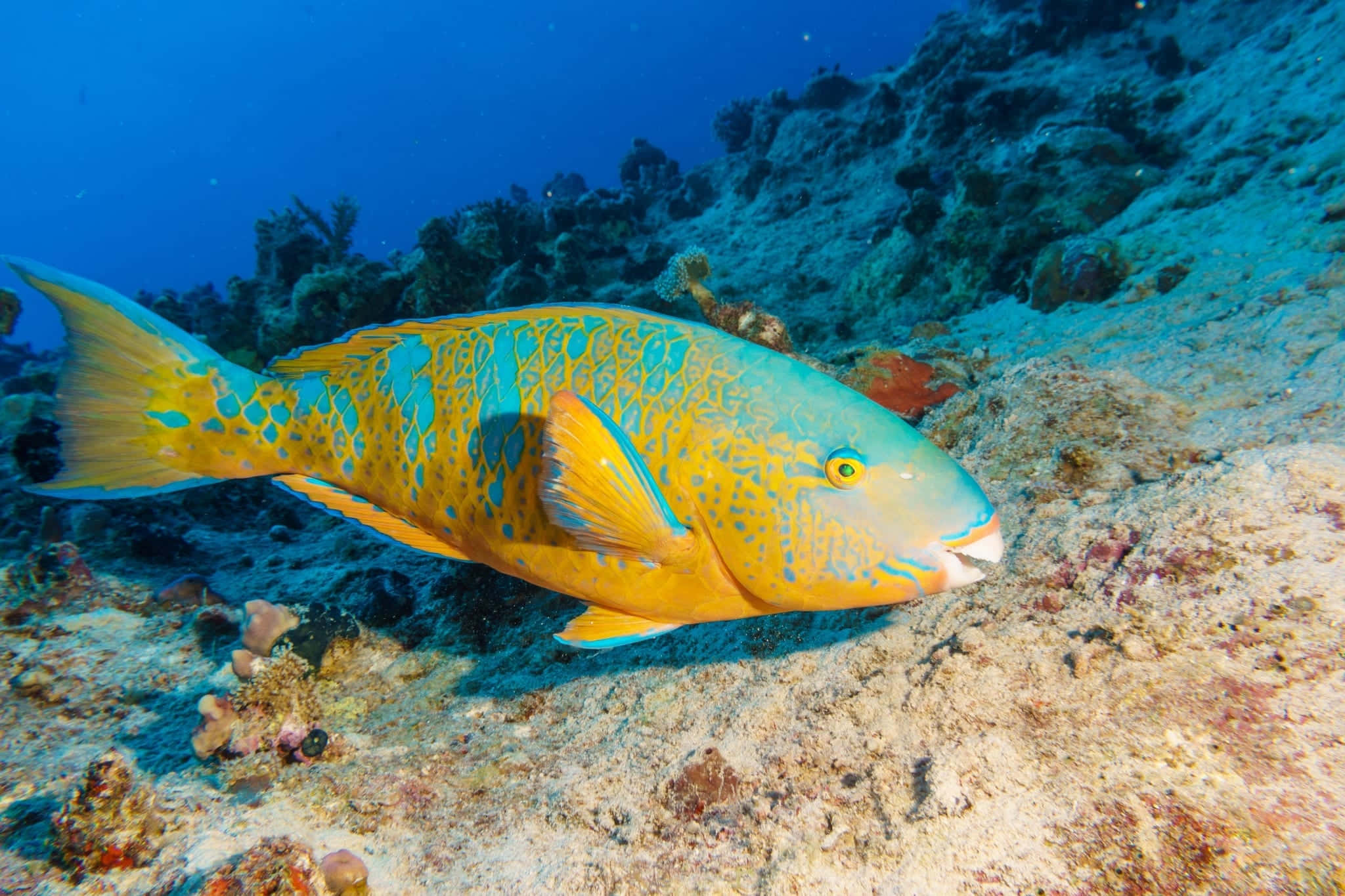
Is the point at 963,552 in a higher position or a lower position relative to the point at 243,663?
higher

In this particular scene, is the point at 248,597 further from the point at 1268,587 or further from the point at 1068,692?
the point at 1268,587

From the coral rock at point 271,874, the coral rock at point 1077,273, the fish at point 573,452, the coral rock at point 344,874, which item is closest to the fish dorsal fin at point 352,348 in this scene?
the fish at point 573,452

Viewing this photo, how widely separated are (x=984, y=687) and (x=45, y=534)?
22.8ft

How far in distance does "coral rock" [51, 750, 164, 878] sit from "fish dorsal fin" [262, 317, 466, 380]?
156 cm

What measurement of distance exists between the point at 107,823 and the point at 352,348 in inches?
74.3

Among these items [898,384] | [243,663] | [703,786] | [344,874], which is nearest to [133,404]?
[243,663]

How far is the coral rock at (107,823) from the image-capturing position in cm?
193

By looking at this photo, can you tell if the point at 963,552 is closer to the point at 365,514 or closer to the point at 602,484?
the point at 602,484

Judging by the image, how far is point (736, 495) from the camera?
6.31ft

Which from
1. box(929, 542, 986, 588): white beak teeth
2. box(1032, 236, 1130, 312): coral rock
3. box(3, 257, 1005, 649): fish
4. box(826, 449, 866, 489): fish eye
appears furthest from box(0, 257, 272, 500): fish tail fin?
box(1032, 236, 1130, 312): coral rock

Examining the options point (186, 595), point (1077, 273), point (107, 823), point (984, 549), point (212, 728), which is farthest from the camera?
point (1077, 273)

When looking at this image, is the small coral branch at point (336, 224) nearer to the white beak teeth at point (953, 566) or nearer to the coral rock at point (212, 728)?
the coral rock at point (212, 728)

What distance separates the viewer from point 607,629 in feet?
6.91

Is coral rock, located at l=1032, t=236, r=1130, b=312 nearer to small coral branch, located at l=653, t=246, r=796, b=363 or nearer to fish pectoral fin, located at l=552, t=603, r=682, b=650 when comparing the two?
small coral branch, located at l=653, t=246, r=796, b=363
